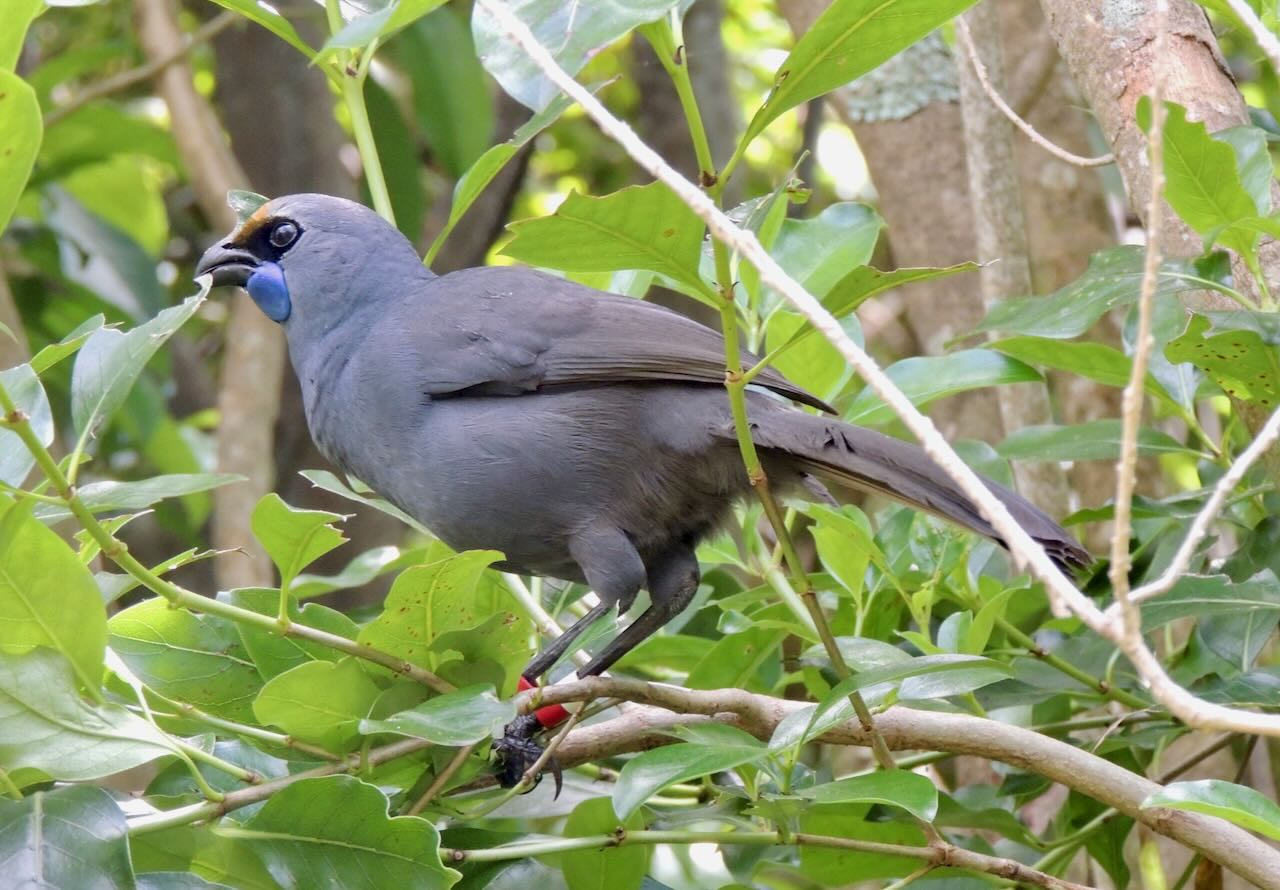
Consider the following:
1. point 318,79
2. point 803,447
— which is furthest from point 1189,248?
point 318,79

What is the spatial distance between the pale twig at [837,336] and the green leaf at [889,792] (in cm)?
49

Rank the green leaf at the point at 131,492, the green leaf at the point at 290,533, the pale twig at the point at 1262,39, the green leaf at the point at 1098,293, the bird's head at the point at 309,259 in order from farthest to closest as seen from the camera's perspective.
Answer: the bird's head at the point at 309,259, the green leaf at the point at 1098,293, the green leaf at the point at 131,492, the green leaf at the point at 290,533, the pale twig at the point at 1262,39

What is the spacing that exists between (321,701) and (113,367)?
0.55m

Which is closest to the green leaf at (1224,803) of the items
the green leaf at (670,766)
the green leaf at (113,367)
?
the green leaf at (670,766)

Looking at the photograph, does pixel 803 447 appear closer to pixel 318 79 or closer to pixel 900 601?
pixel 900 601

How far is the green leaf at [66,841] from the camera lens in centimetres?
170

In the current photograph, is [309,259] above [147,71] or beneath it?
beneath

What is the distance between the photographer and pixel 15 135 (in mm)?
1759

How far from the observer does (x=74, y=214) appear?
5.61 m

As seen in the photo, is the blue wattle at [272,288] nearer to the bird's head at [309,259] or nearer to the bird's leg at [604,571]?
the bird's head at [309,259]

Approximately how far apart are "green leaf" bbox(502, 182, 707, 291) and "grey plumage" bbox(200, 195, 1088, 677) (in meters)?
0.92

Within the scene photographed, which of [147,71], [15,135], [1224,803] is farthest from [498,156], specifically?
[147,71]

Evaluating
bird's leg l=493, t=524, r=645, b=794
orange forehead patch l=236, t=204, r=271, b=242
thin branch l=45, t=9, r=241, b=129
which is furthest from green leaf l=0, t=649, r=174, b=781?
thin branch l=45, t=9, r=241, b=129

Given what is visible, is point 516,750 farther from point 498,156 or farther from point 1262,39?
point 1262,39
